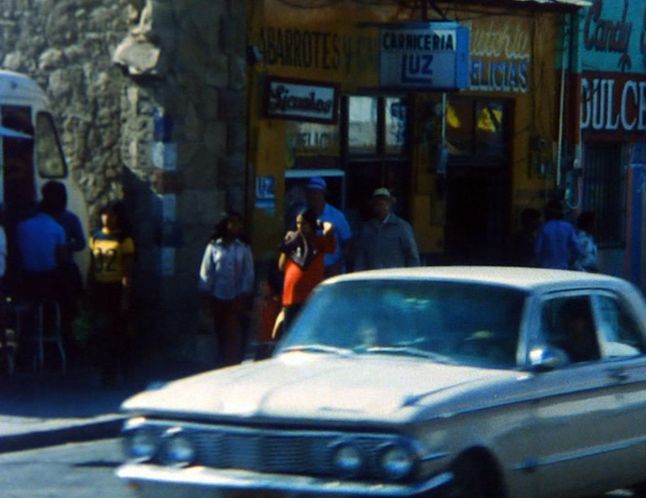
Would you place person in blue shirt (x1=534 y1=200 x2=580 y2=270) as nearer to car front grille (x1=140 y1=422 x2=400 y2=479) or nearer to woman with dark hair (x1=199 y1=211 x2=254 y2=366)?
woman with dark hair (x1=199 y1=211 x2=254 y2=366)

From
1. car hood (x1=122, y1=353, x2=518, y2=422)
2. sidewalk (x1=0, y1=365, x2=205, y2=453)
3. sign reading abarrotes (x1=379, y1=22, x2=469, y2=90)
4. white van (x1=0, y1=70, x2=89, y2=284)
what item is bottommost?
sidewalk (x1=0, y1=365, x2=205, y2=453)

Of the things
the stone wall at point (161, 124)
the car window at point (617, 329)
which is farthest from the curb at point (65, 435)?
the car window at point (617, 329)

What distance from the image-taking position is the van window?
1716 centimetres

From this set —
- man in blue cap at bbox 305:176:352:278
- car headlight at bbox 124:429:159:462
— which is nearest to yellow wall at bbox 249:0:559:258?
man in blue cap at bbox 305:176:352:278

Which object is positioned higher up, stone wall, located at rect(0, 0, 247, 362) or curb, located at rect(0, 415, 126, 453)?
A: stone wall, located at rect(0, 0, 247, 362)

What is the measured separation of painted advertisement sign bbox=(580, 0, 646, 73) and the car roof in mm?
15344

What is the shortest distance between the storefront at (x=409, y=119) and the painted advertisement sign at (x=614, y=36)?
3.00 feet

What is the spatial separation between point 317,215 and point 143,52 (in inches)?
109

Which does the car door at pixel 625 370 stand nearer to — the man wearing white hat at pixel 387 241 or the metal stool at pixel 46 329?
the man wearing white hat at pixel 387 241

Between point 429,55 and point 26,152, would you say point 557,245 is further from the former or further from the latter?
point 26,152

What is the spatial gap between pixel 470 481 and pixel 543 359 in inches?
34.2

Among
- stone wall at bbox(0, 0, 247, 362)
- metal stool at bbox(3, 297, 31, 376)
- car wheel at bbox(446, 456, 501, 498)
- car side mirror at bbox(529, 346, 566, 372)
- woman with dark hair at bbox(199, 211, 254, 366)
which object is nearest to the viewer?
Result: car wheel at bbox(446, 456, 501, 498)

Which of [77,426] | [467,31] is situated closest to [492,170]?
[467,31]

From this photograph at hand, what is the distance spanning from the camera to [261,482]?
25.8 feet
